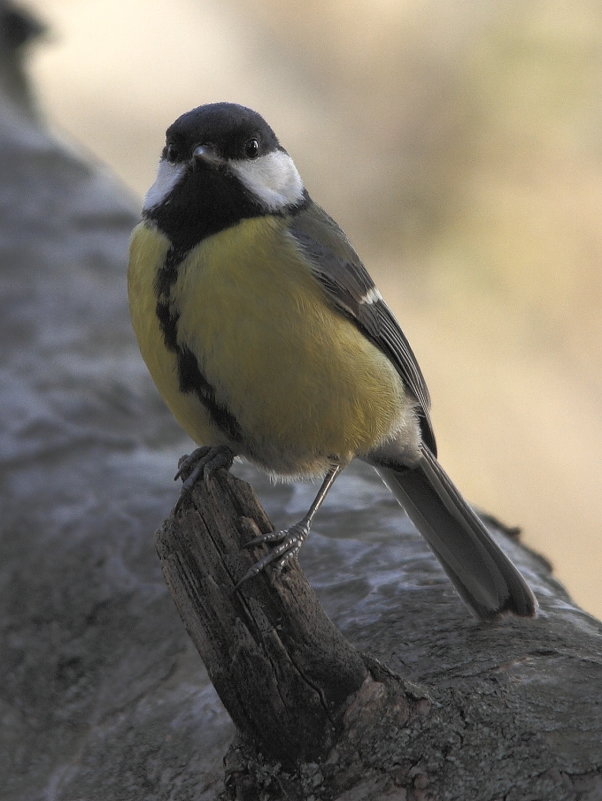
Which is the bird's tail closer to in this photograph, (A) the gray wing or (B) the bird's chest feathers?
(A) the gray wing

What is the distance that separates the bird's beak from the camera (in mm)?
2893

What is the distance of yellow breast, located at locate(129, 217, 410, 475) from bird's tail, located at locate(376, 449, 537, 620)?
0.42 meters

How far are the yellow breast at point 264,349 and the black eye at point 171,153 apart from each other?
0.22 m

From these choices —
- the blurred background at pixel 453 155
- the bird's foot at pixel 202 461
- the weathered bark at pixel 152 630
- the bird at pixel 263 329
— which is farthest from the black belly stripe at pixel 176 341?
the blurred background at pixel 453 155

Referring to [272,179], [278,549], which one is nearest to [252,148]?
[272,179]

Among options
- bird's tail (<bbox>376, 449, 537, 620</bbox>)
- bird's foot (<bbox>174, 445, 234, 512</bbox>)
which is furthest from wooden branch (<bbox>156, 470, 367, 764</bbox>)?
bird's tail (<bbox>376, 449, 537, 620</bbox>)

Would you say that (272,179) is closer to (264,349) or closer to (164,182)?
(164,182)

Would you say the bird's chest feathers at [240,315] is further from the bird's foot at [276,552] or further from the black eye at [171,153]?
the bird's foot at [276,552]

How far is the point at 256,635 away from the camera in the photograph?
240 cm

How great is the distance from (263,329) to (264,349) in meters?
0.05

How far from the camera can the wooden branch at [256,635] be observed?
235 centimetres

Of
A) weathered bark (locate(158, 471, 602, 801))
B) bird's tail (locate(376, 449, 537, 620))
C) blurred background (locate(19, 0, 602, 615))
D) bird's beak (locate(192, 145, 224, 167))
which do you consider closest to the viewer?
weathered bark (locate(158, 471, 602, 801))

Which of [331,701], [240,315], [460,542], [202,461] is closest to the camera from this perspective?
[331,701]

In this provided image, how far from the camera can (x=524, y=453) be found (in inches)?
285
